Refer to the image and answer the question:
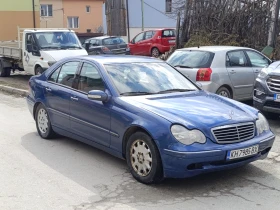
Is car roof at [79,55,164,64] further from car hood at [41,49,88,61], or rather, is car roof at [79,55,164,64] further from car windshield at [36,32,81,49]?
car windshield at [36,32,81,49]

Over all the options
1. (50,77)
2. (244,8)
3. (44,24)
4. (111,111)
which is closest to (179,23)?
(244,8)

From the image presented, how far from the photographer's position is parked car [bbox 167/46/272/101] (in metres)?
9.12

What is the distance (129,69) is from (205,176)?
1.89 m

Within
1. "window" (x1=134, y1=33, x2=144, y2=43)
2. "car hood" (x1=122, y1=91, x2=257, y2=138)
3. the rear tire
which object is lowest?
the rear tire

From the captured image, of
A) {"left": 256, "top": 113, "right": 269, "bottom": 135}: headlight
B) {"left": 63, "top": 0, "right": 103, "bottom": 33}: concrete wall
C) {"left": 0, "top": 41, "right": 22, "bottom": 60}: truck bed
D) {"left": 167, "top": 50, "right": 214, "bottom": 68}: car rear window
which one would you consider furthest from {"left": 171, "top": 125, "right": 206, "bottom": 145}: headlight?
{"left": 63, "top": 0, "right": 103, "bottom": 33}: concrete wall

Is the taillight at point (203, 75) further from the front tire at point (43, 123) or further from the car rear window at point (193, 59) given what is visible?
the front tire at point (43, 123)

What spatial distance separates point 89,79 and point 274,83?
382 centimetres

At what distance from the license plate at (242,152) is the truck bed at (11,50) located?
12.2 metres

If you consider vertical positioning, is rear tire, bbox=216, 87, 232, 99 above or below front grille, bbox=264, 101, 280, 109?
above

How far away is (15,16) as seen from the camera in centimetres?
3000

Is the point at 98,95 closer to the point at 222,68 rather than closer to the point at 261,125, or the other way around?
the point at 261,125

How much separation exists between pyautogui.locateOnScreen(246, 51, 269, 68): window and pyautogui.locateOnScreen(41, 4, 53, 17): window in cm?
4684

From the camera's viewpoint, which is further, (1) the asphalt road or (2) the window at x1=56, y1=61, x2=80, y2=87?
(2) the window at x1=56, y1=61, x2=80, y2=87

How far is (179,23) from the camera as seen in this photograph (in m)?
16.2
